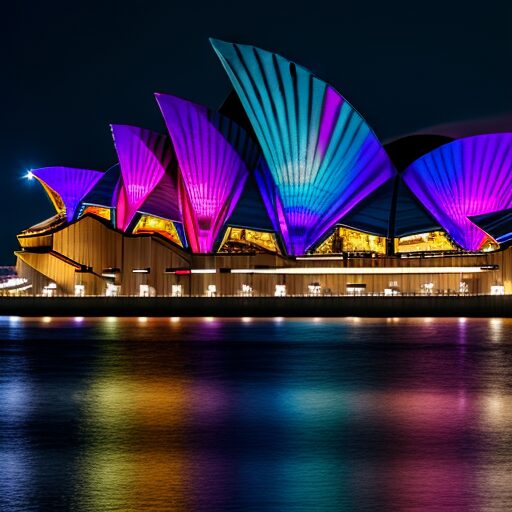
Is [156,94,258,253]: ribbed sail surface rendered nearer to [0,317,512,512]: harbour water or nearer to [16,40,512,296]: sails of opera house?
[16,40,512,296]: sails of opera house

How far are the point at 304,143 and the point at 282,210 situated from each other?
15.7ft

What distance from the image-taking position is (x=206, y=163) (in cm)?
5650

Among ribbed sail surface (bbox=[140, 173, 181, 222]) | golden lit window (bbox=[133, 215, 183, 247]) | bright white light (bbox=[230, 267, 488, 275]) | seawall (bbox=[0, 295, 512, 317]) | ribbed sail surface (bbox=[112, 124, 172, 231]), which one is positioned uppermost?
ribbed sail surface (bbox=[112, 124, 172, 231])

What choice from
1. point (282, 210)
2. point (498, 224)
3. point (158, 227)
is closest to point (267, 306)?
point (282, 210)

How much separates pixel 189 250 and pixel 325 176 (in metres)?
9.60

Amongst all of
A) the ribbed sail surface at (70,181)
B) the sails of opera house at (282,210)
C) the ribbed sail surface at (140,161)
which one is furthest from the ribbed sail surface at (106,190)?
the ribbed sail surface at (70,181)

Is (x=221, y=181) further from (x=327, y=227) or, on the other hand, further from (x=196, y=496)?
(x=196, y=496)

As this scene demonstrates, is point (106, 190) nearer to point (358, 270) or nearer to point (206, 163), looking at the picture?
point (206, 163)

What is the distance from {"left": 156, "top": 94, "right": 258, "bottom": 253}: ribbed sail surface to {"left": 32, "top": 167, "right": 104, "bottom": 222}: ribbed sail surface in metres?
12.4

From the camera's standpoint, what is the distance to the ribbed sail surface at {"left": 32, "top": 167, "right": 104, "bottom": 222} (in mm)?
68938

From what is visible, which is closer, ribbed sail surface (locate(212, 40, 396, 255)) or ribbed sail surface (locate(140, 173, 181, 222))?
ribbed sail surface (locate(212, 40, 396, 255))

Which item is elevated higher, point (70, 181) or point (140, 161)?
point (70, 181)

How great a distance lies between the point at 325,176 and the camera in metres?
54.4

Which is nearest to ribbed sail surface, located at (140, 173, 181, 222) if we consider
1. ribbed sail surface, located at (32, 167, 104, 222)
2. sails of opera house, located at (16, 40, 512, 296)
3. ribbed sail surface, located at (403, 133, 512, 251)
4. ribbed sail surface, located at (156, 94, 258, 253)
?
sails of opera house, located at (16, 40, 512, 296)
